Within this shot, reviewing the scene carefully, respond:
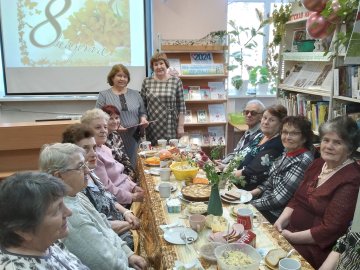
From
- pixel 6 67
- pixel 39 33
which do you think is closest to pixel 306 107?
pixel 39 33

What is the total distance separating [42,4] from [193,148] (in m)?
2.92

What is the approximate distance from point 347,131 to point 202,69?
9.82 ft

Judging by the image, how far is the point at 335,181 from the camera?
73.0 inches

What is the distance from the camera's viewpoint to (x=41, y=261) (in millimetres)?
1087

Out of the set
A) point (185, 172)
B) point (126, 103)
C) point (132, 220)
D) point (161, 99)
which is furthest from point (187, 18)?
point (132, 220)

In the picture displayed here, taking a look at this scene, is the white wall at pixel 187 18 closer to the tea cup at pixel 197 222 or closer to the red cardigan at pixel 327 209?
the red cardigan at pixel 327 209

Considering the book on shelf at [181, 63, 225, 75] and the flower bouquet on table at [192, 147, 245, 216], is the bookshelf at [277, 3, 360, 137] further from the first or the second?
the flower bouquet on table at [192, 147, 245, 216]

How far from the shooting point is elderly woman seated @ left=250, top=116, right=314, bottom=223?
7.39 feet

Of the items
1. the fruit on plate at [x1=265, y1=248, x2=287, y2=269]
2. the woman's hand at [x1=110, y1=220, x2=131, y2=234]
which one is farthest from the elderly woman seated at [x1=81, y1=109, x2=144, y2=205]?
the fruit on plate at [x1=265, y1=248, x2=287, y2=269]

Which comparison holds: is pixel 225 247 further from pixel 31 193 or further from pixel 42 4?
pixel 42 4

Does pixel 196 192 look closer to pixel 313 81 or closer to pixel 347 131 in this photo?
pixel 347 131

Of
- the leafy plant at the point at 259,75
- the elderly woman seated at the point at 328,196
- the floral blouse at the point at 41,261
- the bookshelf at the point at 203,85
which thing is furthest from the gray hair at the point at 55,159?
the leafy plant at the point at 259,75

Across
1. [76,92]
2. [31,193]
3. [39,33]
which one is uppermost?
[39,33]

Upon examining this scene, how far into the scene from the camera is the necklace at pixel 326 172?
1.92 metres
